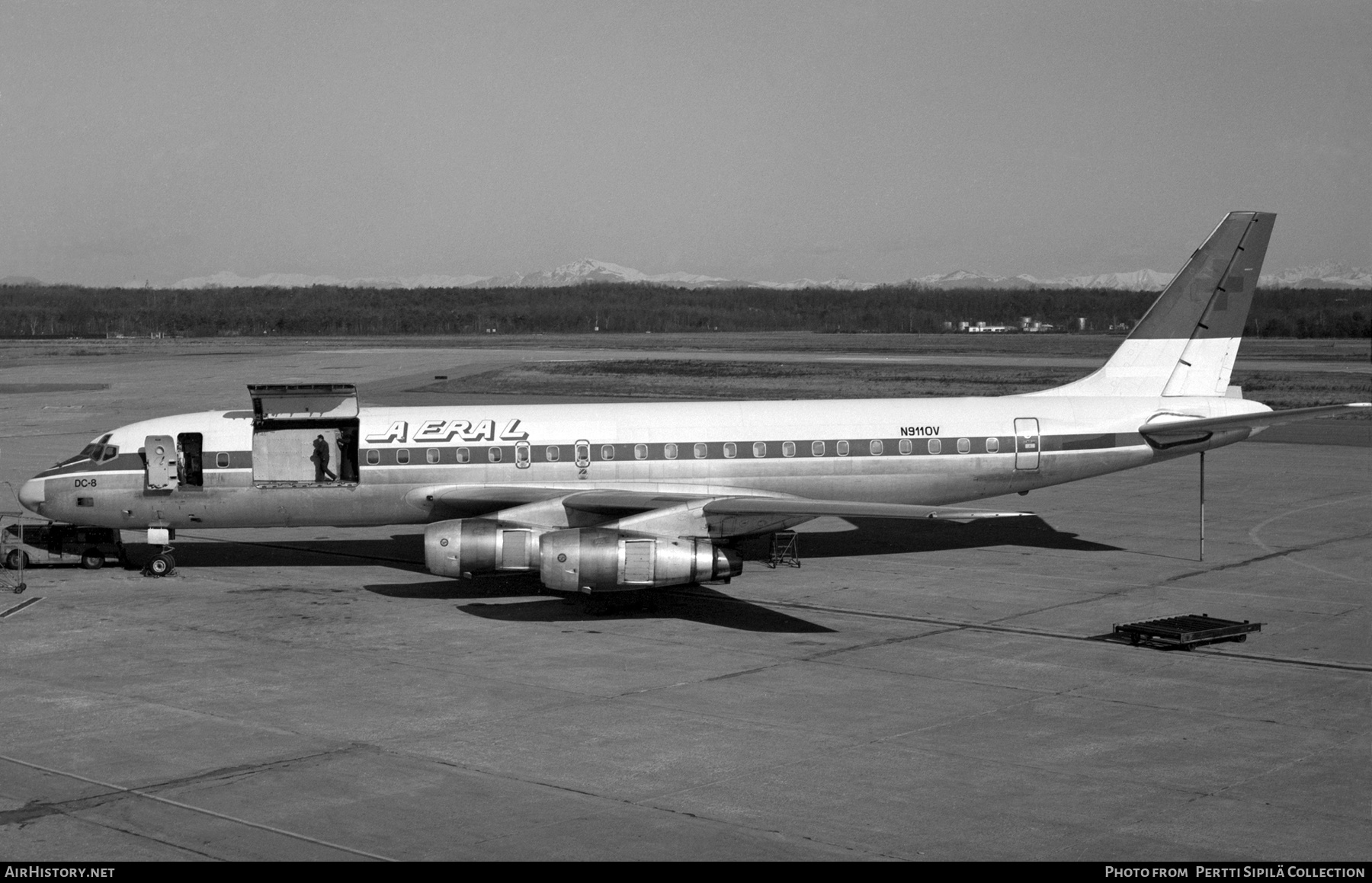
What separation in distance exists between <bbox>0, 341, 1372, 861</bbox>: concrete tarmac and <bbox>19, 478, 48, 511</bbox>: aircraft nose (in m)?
1.87

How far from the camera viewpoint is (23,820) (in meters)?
15.4

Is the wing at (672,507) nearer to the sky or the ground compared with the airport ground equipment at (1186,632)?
nearer to the sky

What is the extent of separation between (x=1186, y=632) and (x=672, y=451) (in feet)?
40.0

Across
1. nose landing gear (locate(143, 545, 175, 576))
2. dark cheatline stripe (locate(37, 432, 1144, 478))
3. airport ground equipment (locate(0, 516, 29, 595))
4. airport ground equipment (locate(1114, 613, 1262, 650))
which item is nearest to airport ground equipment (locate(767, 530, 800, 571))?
dark cheatline stripe (locate(37, 432, 1144, 478))

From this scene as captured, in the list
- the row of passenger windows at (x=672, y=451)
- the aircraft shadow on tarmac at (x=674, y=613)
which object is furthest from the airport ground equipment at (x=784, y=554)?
the aircraft shadow on tarmac at (x=674, y=613)

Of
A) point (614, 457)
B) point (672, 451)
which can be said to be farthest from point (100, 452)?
point (672, 451)

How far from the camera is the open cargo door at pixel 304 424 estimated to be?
30781 mm

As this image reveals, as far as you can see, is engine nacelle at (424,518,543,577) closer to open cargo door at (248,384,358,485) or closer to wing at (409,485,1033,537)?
wing at (409,485,1033,537)

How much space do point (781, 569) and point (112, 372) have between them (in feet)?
293

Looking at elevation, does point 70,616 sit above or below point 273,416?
below

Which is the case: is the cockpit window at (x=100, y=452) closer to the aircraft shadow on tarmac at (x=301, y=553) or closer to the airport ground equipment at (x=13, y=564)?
the airport ground equipment at (x=13, y=564)

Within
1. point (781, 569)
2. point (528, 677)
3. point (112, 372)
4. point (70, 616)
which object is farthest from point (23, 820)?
point (112, 372)

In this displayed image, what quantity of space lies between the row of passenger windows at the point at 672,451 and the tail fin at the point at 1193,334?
4658mm
